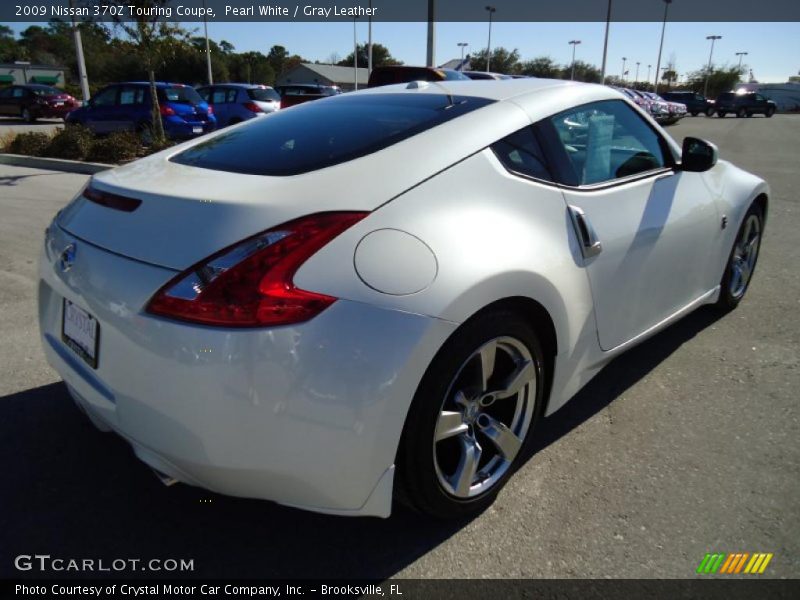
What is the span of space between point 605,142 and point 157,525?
2481mm

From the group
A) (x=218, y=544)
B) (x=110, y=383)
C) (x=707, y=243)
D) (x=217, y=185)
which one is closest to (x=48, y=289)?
(x=110, y=383)

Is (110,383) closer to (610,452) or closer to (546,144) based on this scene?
(546,144)

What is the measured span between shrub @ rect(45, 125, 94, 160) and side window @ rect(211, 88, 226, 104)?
535cm

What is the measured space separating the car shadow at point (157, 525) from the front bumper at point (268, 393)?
1.15 ft

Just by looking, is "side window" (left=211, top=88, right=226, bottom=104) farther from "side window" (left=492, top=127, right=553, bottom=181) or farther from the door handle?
the door handle

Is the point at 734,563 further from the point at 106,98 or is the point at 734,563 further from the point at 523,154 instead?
the point at 106,98

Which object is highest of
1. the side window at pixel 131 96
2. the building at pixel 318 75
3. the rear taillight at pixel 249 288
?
the building at pixel 318 75

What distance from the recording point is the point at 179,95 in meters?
14.3

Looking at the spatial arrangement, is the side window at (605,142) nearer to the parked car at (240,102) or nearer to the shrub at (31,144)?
the shrub at (31,144)

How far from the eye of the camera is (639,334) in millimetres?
2801

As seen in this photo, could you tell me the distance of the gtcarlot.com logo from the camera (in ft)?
6.26

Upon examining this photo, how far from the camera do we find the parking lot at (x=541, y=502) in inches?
77.7

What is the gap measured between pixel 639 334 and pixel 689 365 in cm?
84

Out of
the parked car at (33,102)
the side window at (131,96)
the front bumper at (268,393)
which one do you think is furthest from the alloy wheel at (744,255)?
the parked car at (33,102)
